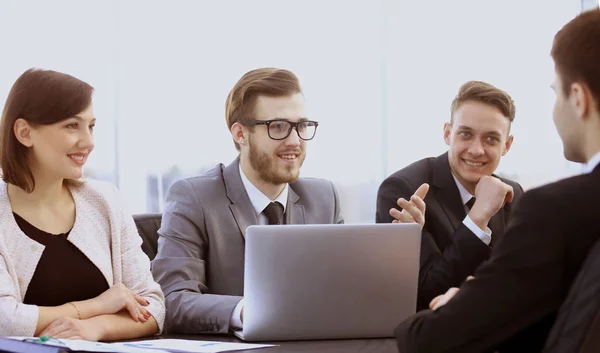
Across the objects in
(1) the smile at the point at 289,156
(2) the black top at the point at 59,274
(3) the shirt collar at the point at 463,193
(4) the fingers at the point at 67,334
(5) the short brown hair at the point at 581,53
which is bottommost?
(4) the fingers at the point at 67,334

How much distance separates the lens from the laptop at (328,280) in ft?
6.65

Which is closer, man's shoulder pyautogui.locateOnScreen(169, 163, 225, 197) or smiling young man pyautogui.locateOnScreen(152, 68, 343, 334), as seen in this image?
smiling young man pyautogui.locateOnScreen(152, 68, 343, 334)

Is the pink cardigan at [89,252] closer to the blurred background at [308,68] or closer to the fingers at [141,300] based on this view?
the fingers at [141,300]

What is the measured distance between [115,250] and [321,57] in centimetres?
255

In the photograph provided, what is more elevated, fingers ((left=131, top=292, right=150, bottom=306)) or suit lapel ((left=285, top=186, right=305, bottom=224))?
suit lapel ((left=285, top=186, right=305, bottom=224))

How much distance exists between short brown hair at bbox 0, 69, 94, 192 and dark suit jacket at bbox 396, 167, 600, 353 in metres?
1.30

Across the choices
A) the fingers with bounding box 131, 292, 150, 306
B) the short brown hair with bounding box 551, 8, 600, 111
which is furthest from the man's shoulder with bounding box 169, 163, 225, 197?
the short brown hair with bounding box 551, 8, 600, 111

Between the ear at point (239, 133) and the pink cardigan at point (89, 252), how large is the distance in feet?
1.64

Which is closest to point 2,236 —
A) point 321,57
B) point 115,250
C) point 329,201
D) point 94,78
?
point 115,250

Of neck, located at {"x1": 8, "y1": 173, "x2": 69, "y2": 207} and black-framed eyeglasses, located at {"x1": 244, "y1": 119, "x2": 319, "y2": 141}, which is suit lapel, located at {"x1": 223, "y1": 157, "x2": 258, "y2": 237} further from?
neck, located at {"x1": 8, "y1": 173, "x2": 69, "y2": 207}

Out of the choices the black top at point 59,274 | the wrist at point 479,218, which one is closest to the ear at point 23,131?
the black top at point 59,274

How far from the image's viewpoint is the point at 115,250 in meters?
2.53

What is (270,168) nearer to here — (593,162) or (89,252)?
(89,252)

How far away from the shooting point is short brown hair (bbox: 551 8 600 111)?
1547 mm
